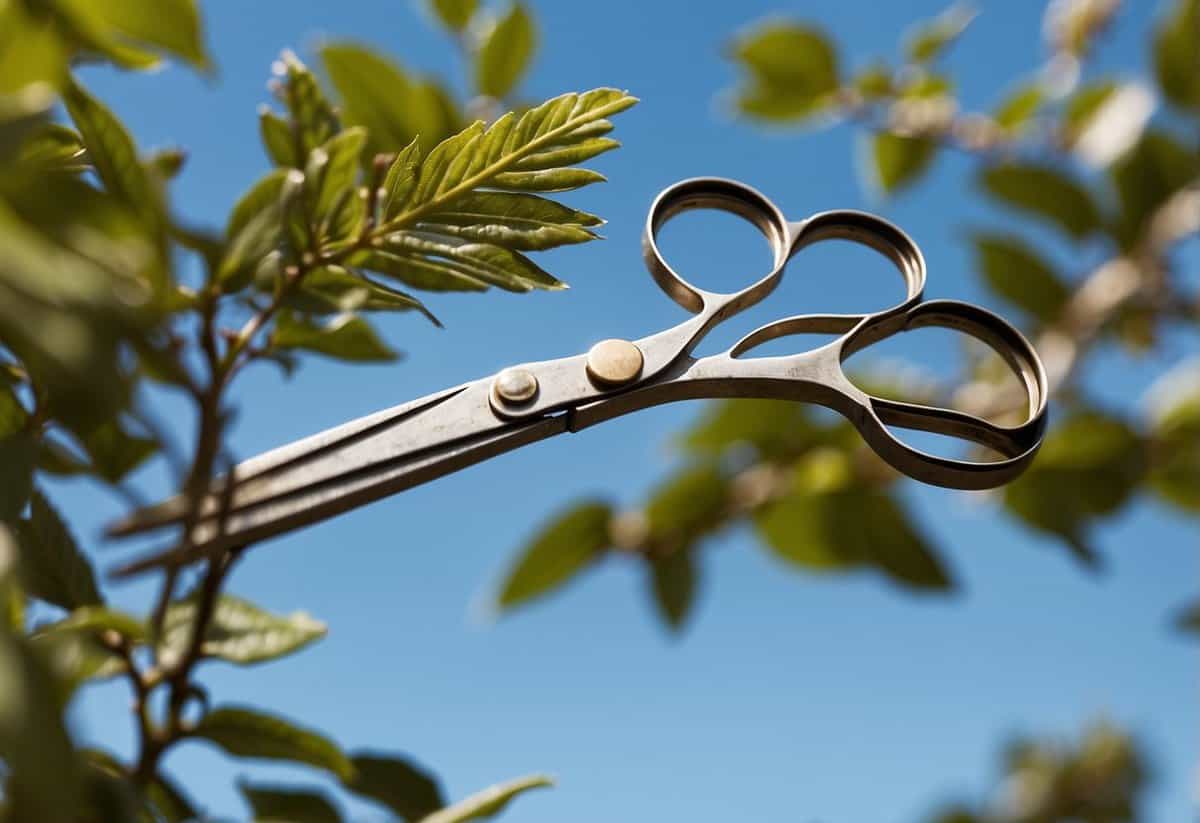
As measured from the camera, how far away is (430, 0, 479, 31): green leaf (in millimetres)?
1065

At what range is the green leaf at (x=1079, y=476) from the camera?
156 centimetres

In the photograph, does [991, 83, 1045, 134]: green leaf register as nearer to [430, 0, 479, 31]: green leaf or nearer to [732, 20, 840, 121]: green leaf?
[732, 20, 840, 121]: green leaf

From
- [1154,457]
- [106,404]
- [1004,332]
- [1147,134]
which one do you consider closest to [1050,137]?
[1147,134]

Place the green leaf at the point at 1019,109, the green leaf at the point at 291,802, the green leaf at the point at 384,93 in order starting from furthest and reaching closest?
the green leaf at the point at 1019,109 < the green leaf at the point at 384,93 < the green leaf at the point at 291,802

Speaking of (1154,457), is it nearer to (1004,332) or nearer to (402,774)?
(1004,332)

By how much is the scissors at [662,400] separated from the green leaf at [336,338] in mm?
Answer: 67

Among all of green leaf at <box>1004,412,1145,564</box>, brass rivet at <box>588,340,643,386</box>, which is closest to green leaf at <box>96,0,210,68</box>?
brass rivet at <box>588,340,643,386</box>

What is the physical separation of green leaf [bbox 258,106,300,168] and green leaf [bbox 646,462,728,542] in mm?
980

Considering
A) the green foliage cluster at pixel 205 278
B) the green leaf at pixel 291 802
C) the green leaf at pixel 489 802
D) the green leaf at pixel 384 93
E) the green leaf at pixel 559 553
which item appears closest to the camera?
the green foliage cluster at pixel 205 278

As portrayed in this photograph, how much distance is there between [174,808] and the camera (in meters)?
0.51

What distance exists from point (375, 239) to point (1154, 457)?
1438 millimetres

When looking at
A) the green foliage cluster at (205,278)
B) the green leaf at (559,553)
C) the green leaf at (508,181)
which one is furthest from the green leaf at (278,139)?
the green leaf at (559,553)

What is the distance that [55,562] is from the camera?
0.49 metres

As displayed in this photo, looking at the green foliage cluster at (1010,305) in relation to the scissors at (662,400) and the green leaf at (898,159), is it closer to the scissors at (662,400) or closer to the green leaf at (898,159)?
the green leaf at (898,159)
